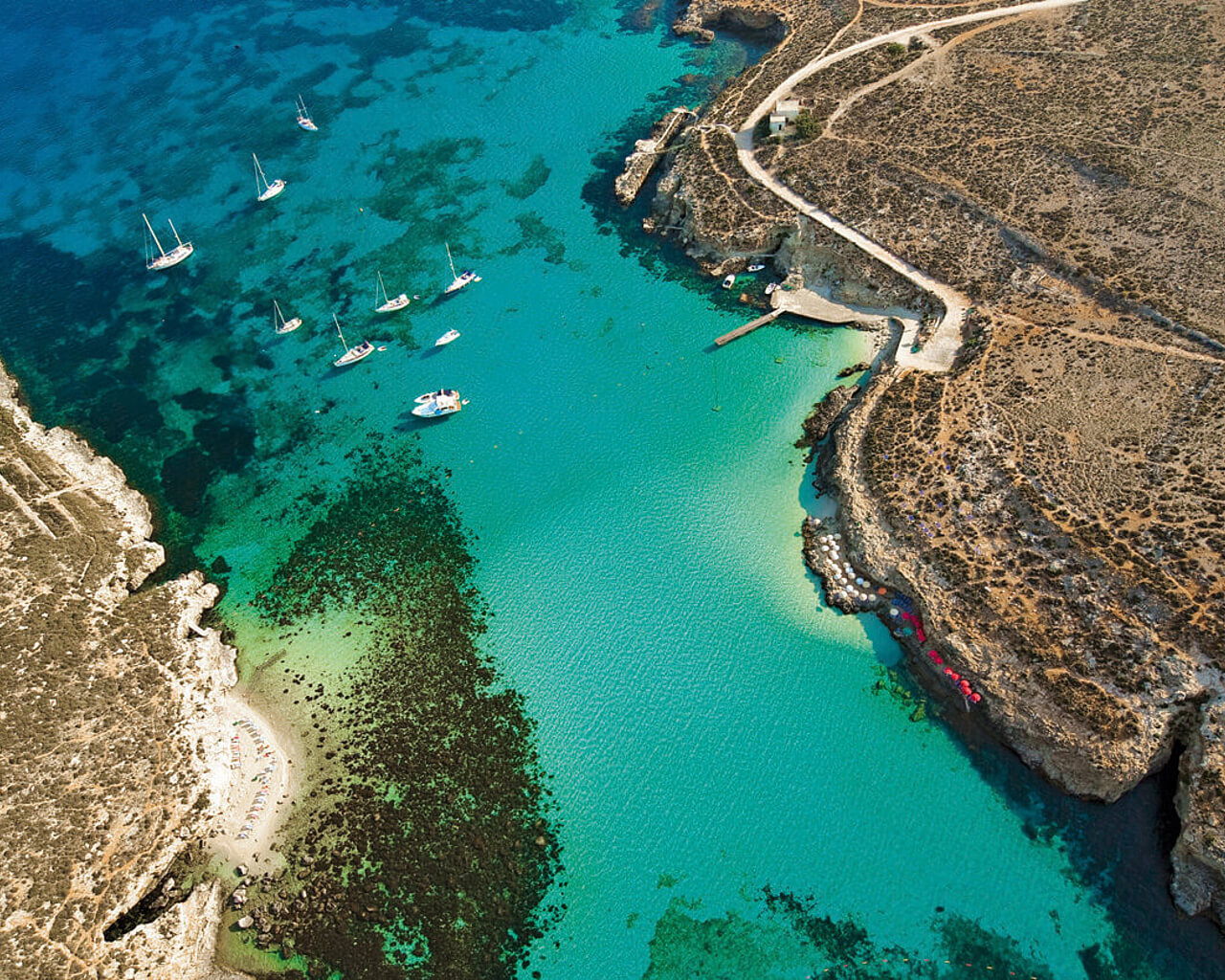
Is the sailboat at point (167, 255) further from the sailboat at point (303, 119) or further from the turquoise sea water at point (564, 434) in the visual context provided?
the sailboat at point (303, 119)

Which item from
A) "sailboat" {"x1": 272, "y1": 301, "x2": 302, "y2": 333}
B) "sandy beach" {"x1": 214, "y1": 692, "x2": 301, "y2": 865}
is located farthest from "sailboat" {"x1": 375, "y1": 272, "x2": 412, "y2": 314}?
"sandy beach" {"x1": 214, "y1": 692, "x2": 301, "y2": 865}

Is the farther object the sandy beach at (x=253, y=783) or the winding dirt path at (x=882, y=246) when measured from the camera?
the winding dirt path at (x=882, y=246)

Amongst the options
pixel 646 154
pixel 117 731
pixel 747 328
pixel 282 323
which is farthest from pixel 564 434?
pixel 646 154

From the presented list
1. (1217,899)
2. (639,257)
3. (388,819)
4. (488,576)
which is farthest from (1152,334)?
(388,819)

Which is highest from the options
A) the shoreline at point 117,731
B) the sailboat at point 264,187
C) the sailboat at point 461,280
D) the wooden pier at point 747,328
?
the sailboat at point 264,187

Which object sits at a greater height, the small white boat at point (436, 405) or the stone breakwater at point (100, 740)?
the small white boat at point (436, 405)

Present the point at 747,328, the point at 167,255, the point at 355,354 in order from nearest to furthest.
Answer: the point at 747,328
the point at 355,354
the point at 167,255

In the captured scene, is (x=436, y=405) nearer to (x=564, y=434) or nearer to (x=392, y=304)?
(x=564, y=434)

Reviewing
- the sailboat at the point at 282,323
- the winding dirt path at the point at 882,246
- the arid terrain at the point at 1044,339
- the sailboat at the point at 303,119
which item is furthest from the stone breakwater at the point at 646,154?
the sailboat at the point at 303,119
